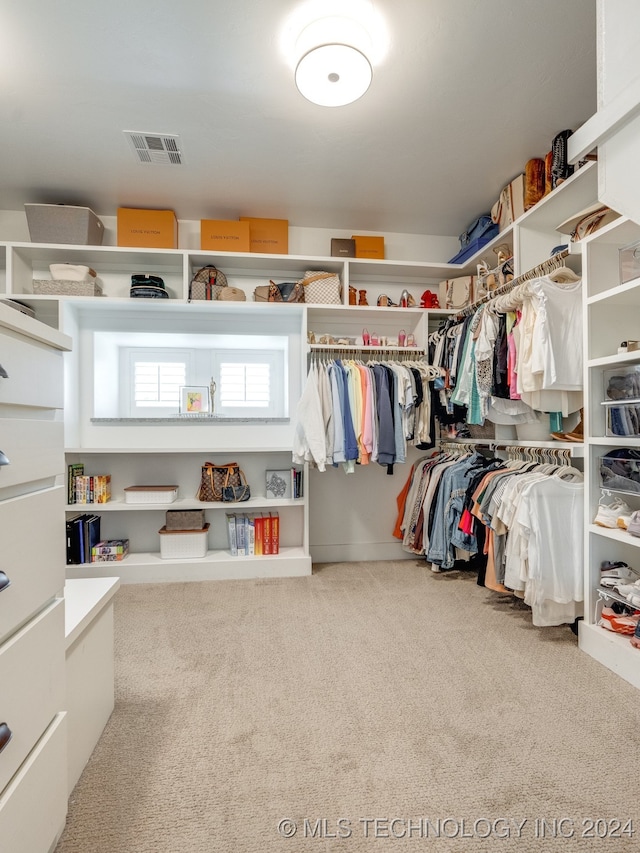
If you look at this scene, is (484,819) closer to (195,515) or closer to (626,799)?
(626,799)

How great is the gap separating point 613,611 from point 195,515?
2420 millimetres

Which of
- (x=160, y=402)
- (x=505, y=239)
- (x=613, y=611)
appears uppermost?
(x=505, y=239)

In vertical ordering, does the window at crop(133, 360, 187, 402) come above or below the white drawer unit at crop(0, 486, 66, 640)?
above

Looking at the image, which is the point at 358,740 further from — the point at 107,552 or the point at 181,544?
the point at 107,552

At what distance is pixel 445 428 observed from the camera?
131 inches

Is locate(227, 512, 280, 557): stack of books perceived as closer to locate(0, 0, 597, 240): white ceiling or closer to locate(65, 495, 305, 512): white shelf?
locate(65, 495, 305, 512): white shelf

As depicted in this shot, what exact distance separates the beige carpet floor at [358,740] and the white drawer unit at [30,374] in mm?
1053

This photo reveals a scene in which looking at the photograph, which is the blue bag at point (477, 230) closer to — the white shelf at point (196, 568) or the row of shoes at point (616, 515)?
the row of shoes at point (616, 515)

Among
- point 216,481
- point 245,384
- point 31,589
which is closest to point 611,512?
point 31,589

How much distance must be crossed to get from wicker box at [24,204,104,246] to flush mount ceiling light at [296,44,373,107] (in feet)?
5.73

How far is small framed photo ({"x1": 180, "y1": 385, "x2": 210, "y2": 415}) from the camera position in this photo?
3.32 metres

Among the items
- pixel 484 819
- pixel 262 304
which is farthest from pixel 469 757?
pixel 262 304

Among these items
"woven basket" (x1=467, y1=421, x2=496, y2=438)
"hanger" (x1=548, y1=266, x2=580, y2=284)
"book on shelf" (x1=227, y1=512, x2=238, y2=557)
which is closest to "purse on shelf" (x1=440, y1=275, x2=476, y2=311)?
"woven basket" (x1=467, y1=421, x2=496, y2=438)

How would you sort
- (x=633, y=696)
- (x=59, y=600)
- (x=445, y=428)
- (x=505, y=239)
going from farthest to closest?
(x=445, y=428), (x=505, y=239), (x=633, y=696), (x=59, y=600)
